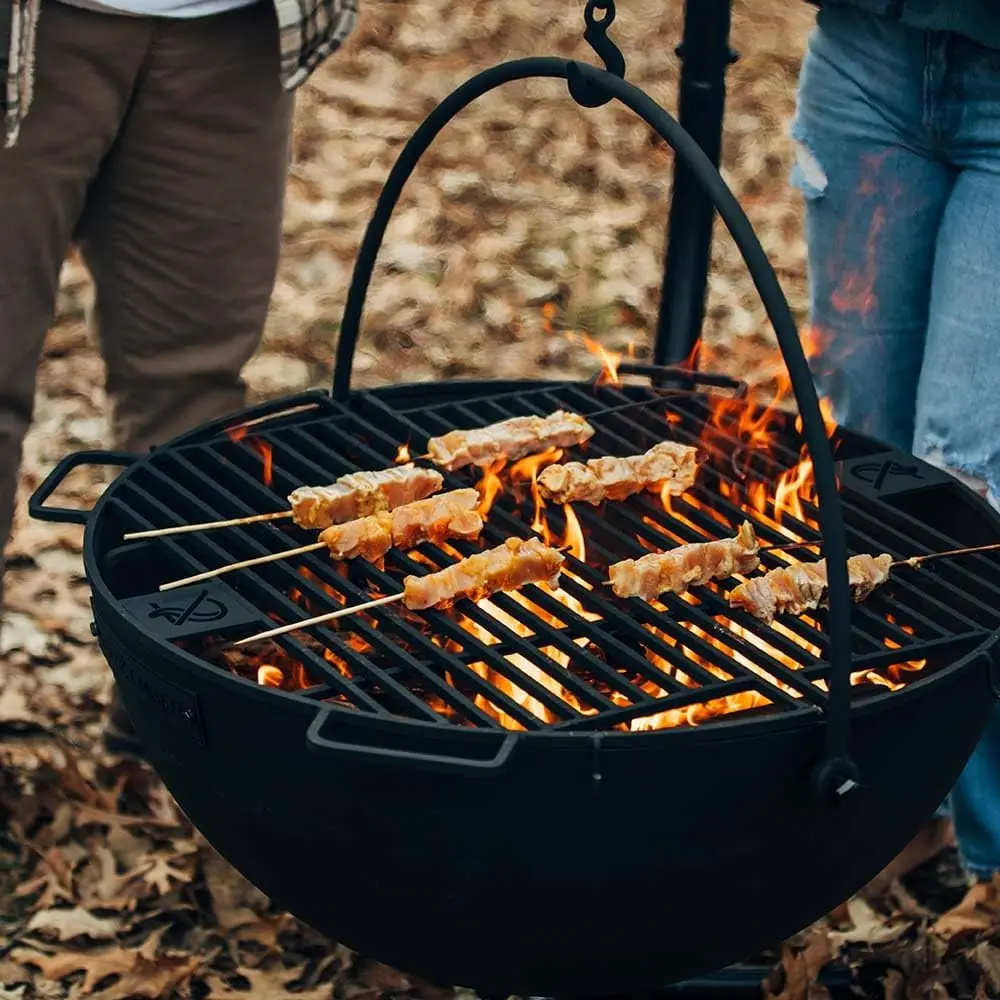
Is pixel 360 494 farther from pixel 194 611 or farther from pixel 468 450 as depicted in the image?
pixel 194 611

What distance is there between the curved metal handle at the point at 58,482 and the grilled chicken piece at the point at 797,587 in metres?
1.05

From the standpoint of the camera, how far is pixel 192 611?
7.46 feet

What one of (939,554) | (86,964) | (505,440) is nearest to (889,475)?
A: (939,554)

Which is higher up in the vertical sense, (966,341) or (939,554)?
(966,341)

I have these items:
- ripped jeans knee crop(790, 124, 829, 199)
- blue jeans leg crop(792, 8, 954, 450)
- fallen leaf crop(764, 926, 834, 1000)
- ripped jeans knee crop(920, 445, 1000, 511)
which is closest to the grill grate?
ripped jeans knee crop(920, 445, 1000, 511)

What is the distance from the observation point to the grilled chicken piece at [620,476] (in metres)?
2.62

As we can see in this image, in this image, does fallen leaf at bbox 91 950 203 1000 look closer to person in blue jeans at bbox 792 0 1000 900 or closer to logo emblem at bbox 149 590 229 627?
logo emblem at bbox 149 590 229 627

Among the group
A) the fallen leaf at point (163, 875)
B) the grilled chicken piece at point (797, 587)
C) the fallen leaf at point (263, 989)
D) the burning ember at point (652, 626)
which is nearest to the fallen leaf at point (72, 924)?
the fallen leaf at point (163, 875)

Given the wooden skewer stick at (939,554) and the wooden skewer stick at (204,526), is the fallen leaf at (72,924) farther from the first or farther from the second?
the wooden skewer stick at (939,554)

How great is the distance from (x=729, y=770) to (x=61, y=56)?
190 centimetres

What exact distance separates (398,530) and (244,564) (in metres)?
0.25

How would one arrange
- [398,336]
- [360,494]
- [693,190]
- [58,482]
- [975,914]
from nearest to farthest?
[360,494], [58,482], [975,914], [693,190], [398,336]

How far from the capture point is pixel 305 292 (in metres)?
6.08

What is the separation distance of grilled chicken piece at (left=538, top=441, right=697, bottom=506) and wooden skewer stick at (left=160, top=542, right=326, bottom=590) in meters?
0.41
